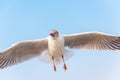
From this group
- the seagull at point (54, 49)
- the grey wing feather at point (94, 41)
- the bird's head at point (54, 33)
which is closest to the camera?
the bird's head at point (54, 33)

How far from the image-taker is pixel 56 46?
8.77 m

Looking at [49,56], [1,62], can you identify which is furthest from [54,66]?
[1,62]

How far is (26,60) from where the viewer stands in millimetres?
9523

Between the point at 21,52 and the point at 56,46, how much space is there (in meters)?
1.21

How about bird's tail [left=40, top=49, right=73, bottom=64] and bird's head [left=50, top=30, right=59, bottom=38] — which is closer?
bird's head [left=50, top=30, right=59, bottom=38]

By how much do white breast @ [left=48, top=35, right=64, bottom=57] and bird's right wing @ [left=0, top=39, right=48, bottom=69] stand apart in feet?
1.20

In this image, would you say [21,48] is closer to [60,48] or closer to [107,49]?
[60,48]

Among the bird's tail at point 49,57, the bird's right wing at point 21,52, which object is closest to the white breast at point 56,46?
the bird's tail at point 49,57

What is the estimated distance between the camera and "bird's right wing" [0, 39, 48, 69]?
9195 millimetres

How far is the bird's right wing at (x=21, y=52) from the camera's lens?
9195 millimetres

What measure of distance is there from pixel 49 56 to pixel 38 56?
1.34 ft

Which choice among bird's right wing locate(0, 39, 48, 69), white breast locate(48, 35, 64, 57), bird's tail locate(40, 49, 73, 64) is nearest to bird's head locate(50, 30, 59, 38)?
white breast locate(48, 35, 64, 57)

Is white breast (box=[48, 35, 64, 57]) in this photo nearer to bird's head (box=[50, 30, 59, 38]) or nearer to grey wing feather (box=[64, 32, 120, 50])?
bird's head (box=[50, 30, 59, 38])

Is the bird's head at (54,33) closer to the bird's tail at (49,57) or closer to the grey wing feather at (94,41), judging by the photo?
the grey wing feather at (94,41)
